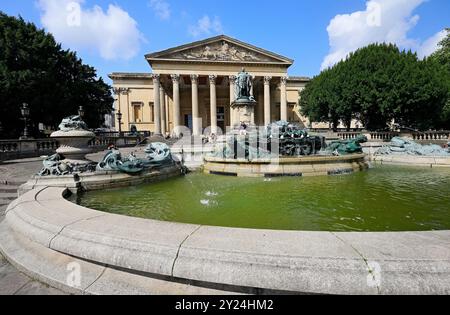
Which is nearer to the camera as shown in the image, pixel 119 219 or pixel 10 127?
pixel 119 219

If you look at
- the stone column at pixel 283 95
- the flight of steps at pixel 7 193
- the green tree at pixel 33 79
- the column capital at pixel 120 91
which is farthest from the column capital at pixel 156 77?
the flight of steps at pixel 7 193

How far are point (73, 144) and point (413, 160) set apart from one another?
13.1 metres

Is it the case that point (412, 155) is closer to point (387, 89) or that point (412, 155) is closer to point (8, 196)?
point (8, 196)

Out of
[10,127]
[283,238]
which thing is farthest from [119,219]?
[10,127]

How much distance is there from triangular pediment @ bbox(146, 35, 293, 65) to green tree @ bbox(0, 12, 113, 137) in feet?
57.8

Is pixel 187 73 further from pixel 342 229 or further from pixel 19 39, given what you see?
pixel 342 229

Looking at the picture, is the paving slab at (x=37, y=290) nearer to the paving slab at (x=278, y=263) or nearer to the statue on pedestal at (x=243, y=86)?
the paving slab at (x=278, y=263)

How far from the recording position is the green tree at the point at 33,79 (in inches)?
985

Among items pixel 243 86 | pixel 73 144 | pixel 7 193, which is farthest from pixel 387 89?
pixel 7 193

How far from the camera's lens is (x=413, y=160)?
37.7ft

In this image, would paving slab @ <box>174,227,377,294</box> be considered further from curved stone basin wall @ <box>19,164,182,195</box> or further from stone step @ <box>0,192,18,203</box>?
stone step @ <box>0,192,18,203</box>

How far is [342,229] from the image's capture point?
3646 millimetres

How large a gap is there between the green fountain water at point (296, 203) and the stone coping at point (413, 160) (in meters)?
3.66
